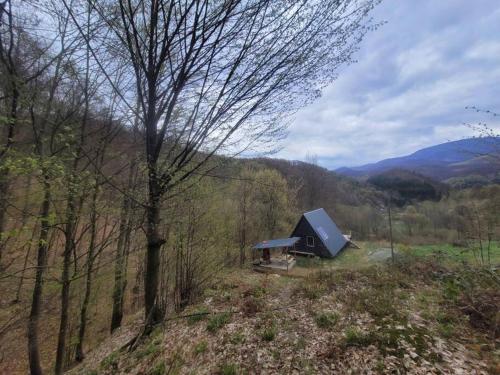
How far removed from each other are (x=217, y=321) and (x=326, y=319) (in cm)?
181

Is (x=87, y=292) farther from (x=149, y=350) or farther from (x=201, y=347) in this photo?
(x=201, y=347)

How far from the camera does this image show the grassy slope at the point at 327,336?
8.99 ft

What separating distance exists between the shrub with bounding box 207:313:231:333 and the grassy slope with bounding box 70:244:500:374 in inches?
0.7

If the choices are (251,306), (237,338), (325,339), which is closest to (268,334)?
(237,338)

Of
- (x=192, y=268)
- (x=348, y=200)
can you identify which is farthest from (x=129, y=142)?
(x=348, y=200)

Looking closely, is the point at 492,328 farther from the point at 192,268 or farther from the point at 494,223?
the point at 192,268

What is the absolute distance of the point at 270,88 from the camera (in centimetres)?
255

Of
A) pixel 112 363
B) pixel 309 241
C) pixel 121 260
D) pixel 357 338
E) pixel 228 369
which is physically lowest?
pixel 309 241

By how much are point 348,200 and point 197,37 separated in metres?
32.5

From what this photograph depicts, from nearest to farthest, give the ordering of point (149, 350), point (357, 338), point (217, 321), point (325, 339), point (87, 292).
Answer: point (357, 338)
point (325, 339)
point (149, 350)
point (217, 321)
point (87, 292)

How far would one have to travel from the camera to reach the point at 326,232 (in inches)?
668

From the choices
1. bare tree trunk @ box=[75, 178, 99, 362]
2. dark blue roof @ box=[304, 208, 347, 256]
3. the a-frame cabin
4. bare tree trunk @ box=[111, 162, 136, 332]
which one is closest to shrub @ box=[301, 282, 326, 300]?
bare tree trunk @ box=[111, 162, 136, 332]

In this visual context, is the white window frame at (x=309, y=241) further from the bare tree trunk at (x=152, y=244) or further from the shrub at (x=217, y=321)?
the bare tree trunk at (x=152, y=244)

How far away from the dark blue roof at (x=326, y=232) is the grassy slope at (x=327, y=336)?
35.6 feet
